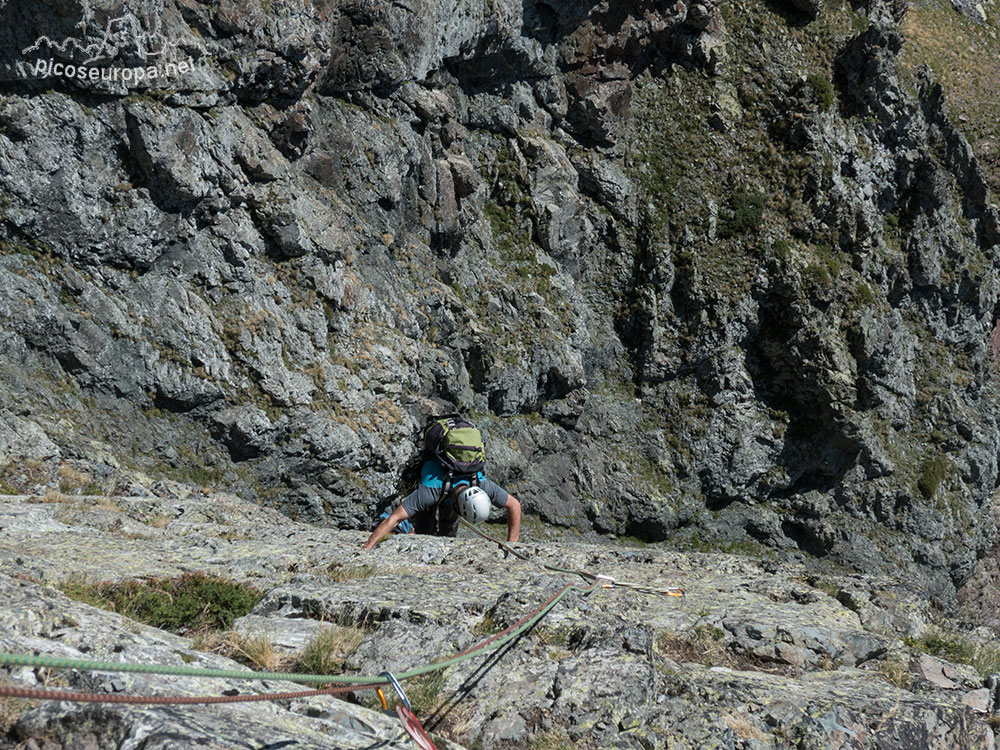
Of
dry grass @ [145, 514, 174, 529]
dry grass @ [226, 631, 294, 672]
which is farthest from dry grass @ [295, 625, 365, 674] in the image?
dry grass @ [145, 514, 174, 529]

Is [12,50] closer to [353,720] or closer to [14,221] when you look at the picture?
[14,221]

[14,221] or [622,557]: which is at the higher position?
[622,557]

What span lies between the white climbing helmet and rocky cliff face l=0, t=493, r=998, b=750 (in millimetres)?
1453

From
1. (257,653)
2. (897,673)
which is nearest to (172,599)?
(257,653)

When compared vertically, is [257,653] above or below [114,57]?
below

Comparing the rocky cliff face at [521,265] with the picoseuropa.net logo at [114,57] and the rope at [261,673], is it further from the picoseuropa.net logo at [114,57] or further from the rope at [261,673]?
the rope at [261,673]

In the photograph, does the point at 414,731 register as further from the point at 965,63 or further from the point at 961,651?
the point at 965,63

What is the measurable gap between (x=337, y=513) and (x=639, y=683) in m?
20.5

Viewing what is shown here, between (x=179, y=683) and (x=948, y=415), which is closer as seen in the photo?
(x=179, y=683)

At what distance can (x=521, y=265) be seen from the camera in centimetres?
3722

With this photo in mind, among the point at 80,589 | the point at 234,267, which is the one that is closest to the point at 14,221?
the point at 234,267

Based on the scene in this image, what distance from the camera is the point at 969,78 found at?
189 feet

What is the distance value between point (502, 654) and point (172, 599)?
3877 millimetres

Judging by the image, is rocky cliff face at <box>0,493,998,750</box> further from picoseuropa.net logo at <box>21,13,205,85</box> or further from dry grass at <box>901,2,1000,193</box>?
dry grass at <box>901,2,1000,193</box>
